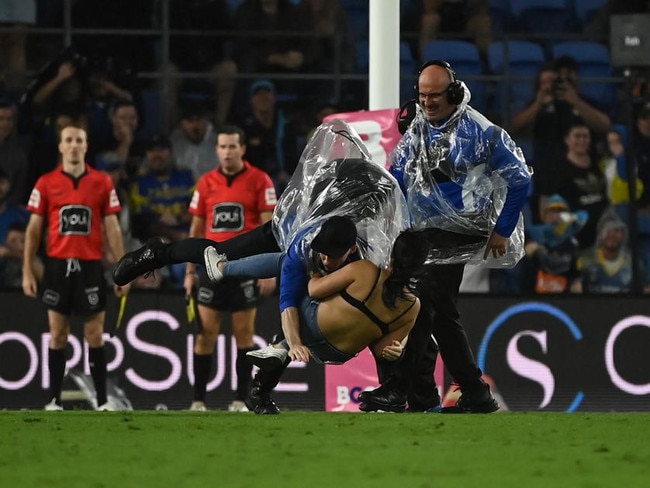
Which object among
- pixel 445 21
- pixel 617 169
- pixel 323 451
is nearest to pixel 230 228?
pixel 617 169

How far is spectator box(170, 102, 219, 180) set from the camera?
38.2ft

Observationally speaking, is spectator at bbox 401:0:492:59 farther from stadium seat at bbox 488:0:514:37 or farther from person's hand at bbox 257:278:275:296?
person's hand at bbox 257:278:275:296

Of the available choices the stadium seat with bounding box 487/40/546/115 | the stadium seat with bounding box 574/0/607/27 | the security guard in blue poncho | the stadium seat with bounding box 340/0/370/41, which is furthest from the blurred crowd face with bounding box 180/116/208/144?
the security guard in blue poncho

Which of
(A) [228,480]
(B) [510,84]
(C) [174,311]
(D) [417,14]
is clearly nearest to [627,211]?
(B) [510,84]

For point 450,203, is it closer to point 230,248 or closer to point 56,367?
point 230,248

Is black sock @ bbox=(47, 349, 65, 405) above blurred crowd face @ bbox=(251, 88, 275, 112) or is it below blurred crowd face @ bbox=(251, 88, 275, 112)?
below

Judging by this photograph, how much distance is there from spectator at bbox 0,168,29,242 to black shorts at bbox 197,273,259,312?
6.53 ft

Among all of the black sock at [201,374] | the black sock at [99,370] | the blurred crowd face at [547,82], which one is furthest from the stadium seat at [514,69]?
the black sock at [99,370]

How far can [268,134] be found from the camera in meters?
11.9

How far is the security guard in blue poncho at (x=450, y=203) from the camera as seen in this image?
24.2 ft

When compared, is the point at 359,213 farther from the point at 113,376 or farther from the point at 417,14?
the point at 417,14

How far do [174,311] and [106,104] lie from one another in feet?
7.41

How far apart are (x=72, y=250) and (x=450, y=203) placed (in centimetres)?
319

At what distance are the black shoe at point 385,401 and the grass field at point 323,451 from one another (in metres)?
0.28
